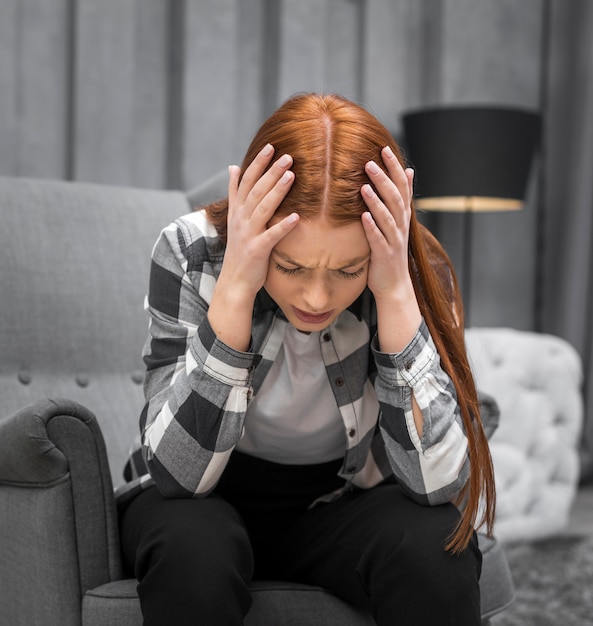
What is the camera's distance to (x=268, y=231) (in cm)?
98

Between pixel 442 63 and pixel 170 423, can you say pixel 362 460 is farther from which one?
pixel 442 63

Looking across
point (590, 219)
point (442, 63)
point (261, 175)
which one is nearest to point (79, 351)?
point (261, 175)

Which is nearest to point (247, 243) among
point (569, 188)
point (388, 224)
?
point (388, 224)

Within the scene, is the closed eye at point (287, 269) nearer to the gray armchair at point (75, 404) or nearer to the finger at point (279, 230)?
the finger at point (279, 230)

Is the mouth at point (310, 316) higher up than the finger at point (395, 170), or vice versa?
the finger at point (395, 170)

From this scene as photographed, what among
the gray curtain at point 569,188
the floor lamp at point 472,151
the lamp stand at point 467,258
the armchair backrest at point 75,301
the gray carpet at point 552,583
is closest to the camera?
the armchair backrest at point 75,301

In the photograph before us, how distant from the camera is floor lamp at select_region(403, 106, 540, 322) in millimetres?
2611

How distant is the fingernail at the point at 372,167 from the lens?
3.22 feet

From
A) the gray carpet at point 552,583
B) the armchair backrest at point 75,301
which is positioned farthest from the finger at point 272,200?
the gray carpet at point 552,583

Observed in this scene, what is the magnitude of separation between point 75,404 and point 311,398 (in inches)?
11.4

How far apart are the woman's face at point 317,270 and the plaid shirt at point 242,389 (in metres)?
0.08

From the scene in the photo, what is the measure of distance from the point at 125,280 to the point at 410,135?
1.38m

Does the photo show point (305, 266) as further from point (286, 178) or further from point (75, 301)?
point (75, 301)

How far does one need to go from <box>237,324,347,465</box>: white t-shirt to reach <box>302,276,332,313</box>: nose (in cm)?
17
